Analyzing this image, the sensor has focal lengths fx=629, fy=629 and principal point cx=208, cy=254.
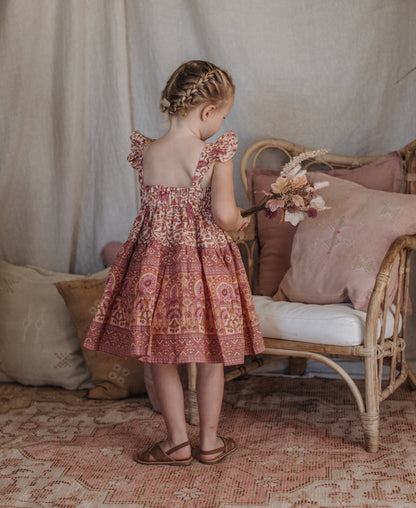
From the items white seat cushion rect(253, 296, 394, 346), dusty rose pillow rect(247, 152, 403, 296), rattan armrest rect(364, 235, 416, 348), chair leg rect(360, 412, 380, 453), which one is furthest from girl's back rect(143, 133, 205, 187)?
chair leg rect(360, 412, 380, 453)

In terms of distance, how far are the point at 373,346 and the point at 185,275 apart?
23.4 inches

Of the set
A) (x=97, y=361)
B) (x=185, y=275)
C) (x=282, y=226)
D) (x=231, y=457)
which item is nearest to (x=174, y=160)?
(x=185, y=275)

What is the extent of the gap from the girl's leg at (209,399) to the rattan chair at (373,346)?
24cm

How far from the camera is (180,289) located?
1712 millimetres

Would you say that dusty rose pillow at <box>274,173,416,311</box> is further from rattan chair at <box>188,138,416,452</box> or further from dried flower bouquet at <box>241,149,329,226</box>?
dried flower bouquet at <box>241,149,329,226</box>

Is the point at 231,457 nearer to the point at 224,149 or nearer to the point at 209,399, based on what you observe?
the point at 209,399

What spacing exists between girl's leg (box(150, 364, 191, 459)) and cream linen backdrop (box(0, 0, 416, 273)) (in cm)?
112

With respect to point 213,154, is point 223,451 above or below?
below

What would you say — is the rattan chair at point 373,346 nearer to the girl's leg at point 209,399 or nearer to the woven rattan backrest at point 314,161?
the woven rattan backrest at point 314,161

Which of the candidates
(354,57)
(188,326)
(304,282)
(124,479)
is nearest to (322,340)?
(304,282)

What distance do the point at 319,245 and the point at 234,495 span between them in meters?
0.89

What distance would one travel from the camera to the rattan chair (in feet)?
6.03

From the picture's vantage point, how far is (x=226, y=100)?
5.87 ft

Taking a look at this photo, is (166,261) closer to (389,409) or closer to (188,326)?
(188,326)
